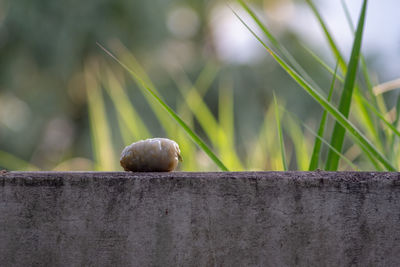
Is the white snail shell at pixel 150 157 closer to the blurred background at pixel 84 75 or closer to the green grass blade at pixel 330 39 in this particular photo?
the green grass blade at pixel 330 39

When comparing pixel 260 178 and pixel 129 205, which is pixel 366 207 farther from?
pixel 129 205

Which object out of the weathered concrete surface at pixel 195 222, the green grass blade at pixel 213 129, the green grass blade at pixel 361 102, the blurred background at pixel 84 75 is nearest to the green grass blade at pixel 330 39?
the green grass blade at pixel 361 102

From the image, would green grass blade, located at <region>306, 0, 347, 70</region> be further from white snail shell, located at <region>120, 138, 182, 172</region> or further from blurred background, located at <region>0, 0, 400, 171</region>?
blurred background, located at <region>0, 0, 400, 171</region>

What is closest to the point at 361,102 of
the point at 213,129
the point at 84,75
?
the point at 213,129

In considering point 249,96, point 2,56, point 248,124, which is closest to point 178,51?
point 249,96

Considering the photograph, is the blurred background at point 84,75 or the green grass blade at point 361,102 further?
the blurred background at point 84,75

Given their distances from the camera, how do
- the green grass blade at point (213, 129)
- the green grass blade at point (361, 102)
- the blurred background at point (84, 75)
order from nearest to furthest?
the green grass blade at point (361, 102) < the green grass blade at point (213, 129) < the blurred background at point (84, 75)

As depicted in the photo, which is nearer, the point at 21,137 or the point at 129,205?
the point at 129,205
